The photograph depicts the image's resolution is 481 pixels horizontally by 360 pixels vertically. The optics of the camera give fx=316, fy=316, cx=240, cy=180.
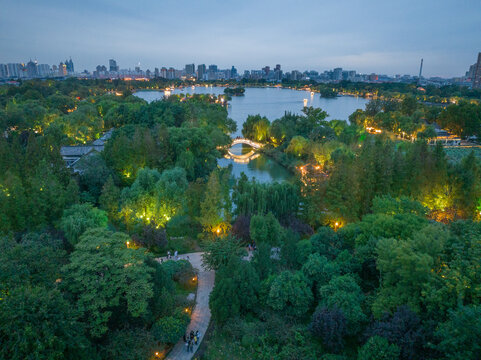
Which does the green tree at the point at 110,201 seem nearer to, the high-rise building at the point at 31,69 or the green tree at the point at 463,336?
the green tree at the point at 463,336

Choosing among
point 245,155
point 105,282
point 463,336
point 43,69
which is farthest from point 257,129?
point 43,69

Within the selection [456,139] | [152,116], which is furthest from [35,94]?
[456,139]

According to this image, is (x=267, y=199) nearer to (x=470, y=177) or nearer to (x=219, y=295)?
(x=219, y=295)

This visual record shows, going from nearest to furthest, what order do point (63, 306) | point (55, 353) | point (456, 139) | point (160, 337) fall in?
point (55, 353), point (63, 306), point (160, 337), point (456, 139)

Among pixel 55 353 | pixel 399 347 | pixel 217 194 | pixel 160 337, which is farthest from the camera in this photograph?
pixel 217 194

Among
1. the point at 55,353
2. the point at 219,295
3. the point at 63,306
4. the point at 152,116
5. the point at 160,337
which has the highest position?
the point at 152,116

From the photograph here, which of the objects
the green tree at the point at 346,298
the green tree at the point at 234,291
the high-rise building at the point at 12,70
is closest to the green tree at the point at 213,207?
the green tree at the point at 234,291

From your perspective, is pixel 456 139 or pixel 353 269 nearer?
pixel 353 269

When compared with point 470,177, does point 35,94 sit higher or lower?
higher
